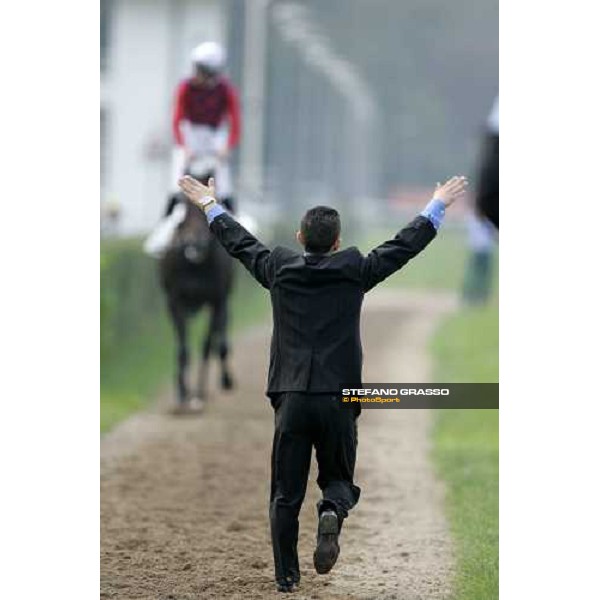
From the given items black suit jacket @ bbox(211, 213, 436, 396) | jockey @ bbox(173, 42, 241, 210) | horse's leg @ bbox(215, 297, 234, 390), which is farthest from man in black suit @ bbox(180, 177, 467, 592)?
horse's leg @ bbox(215, 297, 234, 390)

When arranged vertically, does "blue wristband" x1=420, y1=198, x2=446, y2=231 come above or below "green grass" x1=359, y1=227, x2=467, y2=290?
below

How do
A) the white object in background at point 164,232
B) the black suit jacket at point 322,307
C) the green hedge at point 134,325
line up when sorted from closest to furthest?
the black suit jacket at point 322,307
the white object in background at point 164,232
the green hedge at point 134,325

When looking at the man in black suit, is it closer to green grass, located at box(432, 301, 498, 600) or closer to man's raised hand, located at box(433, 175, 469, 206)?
man's raised hand, located at box(433, 175, 469, 206)

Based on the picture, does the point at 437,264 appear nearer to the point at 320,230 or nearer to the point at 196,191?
the point at 196,191

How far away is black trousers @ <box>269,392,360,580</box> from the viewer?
277 inches

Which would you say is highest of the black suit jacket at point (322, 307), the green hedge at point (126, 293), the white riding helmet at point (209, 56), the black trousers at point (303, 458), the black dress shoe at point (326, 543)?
the white riding helmet at point (209, 56)

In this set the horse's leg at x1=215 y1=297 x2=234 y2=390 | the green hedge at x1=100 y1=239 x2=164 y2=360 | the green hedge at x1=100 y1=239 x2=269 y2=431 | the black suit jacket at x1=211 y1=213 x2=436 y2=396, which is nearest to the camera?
the black suit jacket at x1=211 y1=213 x2=436 y2=396

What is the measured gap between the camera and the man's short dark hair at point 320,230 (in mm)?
7082

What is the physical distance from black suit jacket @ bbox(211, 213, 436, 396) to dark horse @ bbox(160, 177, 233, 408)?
651 cm

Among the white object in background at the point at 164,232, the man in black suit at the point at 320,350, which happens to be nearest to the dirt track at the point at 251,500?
the man in black suit at the point at 320,350

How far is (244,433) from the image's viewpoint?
12.8m

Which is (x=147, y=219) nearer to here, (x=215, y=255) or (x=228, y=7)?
(x=215, y=255)

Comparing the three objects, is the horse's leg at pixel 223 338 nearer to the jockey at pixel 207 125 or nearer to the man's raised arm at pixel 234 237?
the jockey at pixel 207 125

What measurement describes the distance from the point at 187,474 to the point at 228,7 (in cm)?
279
